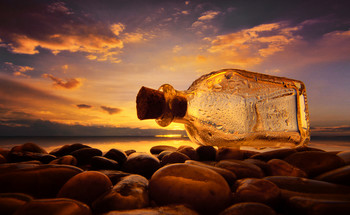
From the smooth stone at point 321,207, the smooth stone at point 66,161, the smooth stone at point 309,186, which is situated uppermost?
the smooth stone at point 66,161

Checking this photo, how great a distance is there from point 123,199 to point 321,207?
78 centimetres

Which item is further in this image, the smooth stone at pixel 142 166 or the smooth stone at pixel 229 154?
the smooth stone at pixel 229 154

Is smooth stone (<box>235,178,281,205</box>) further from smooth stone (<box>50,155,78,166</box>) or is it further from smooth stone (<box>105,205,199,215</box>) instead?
smooth stone (<box>50,155,78,166</box>)

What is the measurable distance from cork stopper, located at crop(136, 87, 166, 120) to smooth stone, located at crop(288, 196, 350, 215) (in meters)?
1.04

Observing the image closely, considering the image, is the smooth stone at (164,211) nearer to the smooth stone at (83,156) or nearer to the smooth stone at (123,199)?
the smooth stone at (123,199)

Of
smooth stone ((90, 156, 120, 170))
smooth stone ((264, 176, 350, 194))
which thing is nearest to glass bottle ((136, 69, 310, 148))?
smooth stone ((90, 156, 120, 170))

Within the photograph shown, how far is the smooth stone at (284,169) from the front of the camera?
1376mm

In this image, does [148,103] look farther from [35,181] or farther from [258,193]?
[258,193]

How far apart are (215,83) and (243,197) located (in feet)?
3.23

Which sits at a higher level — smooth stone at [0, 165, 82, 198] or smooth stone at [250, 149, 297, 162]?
smooth stone at [0, 165, 82, 198]

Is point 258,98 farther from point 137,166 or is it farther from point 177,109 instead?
point 137,166

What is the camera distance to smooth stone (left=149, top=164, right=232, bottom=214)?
2.88 ft

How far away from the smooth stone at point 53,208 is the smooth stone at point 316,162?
144 centimetres

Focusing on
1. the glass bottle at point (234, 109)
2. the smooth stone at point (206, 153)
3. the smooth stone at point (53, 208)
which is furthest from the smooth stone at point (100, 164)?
the smooth stone at point (206, 153)
